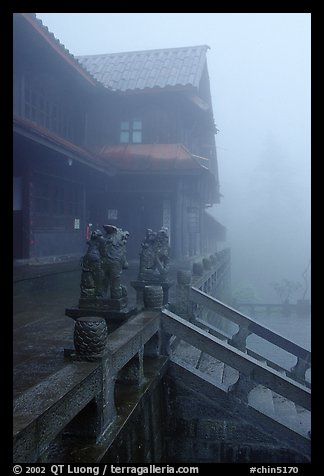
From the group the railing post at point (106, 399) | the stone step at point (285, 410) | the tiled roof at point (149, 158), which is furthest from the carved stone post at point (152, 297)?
the tiled roof at point (149, 158)

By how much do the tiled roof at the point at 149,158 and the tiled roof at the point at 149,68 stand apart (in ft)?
8.60

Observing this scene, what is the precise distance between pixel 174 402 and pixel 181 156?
12.2 metres

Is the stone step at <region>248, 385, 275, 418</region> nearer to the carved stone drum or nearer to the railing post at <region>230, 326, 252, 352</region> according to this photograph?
the railing post at <region>230, 326, 252, 352</region>

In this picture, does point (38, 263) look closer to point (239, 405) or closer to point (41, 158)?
point (41, 158)

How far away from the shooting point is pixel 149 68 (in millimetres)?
19281

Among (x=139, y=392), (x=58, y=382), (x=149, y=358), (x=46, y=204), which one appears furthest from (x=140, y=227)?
(x=58, y=382)

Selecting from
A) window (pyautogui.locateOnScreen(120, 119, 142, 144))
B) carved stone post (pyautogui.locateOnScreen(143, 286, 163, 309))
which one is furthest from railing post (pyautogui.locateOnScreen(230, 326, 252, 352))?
window (pyautogui.locateOnScreen(120, 119, 142, 144))

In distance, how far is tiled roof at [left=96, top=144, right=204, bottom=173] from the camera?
15680mm

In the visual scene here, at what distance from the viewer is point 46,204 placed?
13.3 m

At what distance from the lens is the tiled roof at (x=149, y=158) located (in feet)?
51.4

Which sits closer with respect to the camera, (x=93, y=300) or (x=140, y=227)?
(x=93, y=300)

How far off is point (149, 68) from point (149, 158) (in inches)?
225

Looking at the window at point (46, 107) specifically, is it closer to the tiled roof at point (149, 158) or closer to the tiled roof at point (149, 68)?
the tiled roof at point (149, 158)

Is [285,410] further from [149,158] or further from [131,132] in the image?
[131,132]
